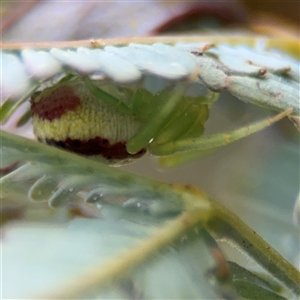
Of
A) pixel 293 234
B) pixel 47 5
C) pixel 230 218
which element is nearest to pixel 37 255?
pixel 230 218

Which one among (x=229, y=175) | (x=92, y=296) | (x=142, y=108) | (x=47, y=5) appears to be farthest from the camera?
(x=47, y=5)

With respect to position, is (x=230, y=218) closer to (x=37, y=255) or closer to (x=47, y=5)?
(x=37, y=255)

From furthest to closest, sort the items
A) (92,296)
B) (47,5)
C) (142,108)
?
(47,5) → (142,108) → (92,296)

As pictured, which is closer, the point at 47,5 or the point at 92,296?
the point at 92,296

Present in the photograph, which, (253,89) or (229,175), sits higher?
(253,89)
